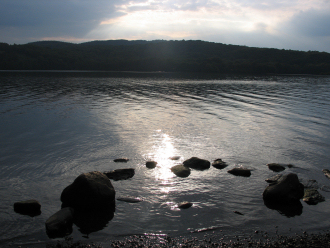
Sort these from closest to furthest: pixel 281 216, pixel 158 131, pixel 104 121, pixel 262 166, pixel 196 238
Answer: pixel 196 238
pixel 281 216
pixel 262 166
pixel 158 131
pixel 104 121

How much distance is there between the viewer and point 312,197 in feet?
38.5

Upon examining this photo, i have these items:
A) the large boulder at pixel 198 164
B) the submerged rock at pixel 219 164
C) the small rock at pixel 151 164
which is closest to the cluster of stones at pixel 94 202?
the submerged rock at pixel 219 164

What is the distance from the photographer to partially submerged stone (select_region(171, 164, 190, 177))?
14.5 metres

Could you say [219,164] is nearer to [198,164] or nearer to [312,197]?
[198,164]

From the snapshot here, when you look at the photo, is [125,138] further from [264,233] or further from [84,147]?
[264,233]

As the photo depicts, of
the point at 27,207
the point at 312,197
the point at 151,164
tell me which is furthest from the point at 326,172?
the point at 27,207

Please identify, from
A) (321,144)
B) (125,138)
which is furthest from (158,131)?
(321,144)

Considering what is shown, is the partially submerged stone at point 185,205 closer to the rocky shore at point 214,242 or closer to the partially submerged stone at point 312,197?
the rocky shore at point 214,242

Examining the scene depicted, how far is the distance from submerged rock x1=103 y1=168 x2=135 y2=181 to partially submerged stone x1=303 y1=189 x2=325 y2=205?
369 inches

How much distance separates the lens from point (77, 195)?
1084 centimetres

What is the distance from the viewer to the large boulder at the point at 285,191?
11.5 meters

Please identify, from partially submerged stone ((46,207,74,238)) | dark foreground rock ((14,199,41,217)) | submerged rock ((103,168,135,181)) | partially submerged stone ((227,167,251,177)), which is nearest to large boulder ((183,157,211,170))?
partially submerged stone ((227,167,251,177))

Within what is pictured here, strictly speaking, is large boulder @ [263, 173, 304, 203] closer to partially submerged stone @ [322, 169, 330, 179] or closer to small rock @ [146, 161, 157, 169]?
partially submerged stone @ [322, 169, 330, 179]

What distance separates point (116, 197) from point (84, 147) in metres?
8.44
